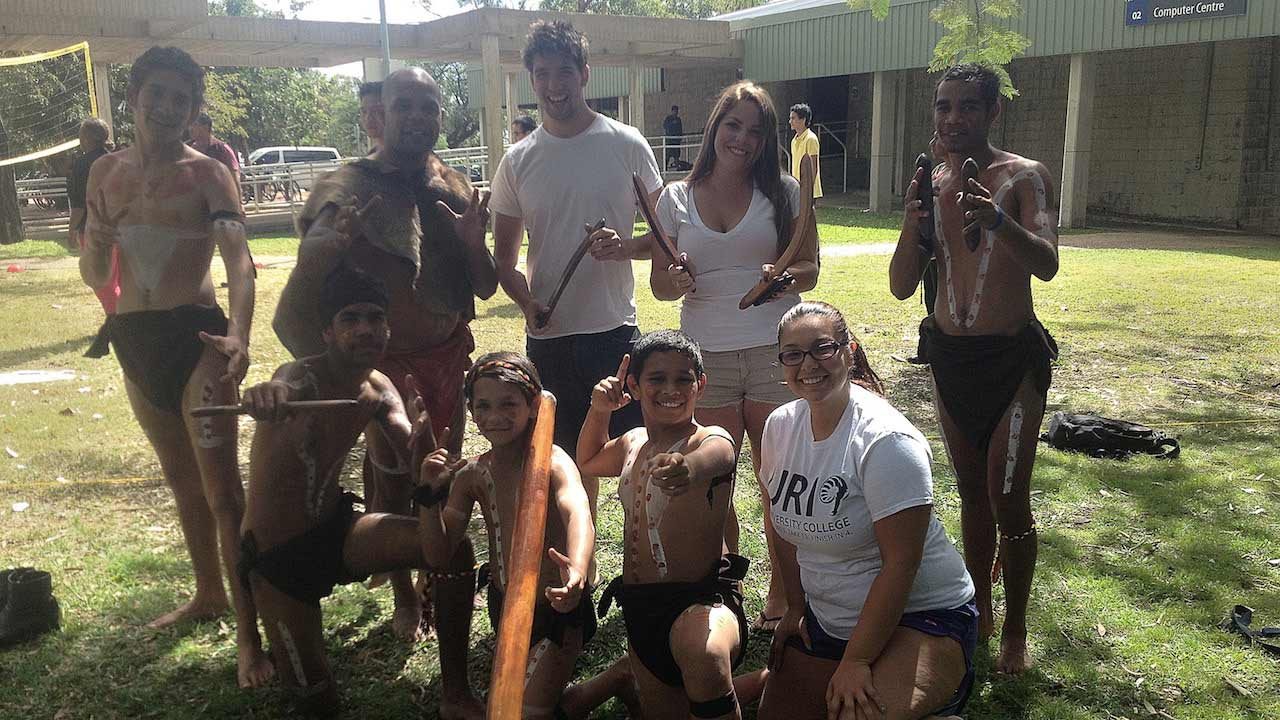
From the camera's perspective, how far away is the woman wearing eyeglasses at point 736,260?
3326 millimetres

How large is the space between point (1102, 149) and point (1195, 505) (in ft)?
53.0

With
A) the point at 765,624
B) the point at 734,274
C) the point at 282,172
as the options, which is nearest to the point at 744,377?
the point at 734,274

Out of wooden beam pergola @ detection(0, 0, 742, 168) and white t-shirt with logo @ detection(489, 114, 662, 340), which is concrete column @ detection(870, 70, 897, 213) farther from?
white t-shirt with logo @ detection(489, 114, 662, 340)

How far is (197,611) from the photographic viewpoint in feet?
11.9

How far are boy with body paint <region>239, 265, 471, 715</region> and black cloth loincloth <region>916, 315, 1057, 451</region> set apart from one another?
1.63 m

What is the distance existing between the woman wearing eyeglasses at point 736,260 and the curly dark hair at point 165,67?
158 centimetres

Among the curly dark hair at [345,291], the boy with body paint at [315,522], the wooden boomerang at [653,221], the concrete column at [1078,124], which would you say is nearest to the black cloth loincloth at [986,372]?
the wooden boomerang at [653,221]

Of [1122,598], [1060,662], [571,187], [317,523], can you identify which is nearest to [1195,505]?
[1122,598]

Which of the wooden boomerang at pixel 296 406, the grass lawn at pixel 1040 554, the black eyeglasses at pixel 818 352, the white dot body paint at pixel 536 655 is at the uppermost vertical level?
the black eyeglasses at pixel 818 352

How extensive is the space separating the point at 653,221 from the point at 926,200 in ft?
2.91

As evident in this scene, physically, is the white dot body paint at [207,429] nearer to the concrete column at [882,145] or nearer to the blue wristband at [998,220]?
the blue wristband at [998,220]

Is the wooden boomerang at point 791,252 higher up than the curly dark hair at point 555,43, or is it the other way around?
the curly dark hair at point 555,43

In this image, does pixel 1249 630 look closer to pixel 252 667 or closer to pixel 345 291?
pixel 345 291

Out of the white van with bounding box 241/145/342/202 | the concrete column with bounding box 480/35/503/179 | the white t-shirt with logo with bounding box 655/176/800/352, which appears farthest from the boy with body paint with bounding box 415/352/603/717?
the concrete column with bounding box 480/35/503/179
